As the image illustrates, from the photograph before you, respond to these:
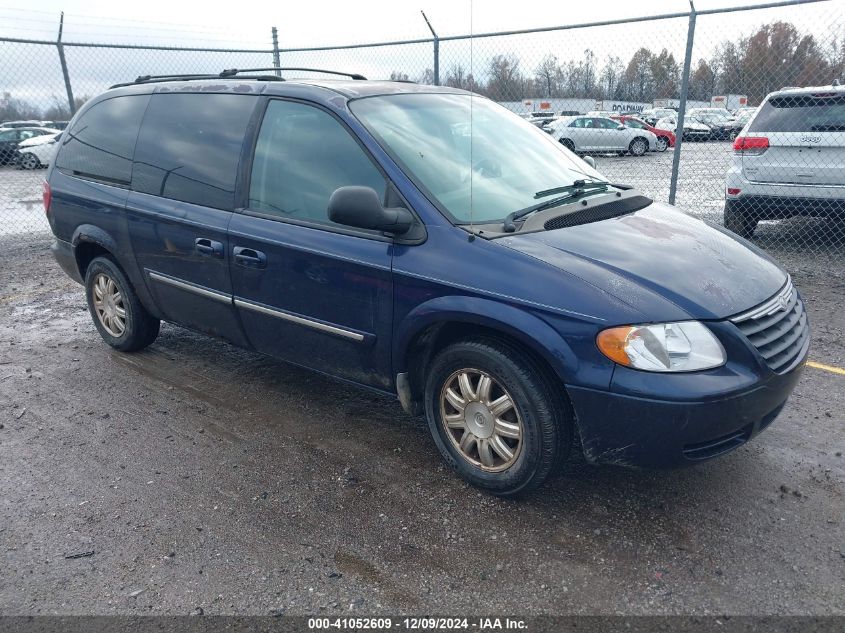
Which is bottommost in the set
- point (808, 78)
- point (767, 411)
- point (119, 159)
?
point (767, 411)

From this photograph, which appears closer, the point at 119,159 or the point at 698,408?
the point at 698,408

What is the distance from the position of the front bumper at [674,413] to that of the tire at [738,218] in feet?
18.2

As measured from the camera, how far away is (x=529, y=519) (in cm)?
299

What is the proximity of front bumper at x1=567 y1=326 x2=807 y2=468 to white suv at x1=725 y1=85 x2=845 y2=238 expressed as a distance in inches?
208

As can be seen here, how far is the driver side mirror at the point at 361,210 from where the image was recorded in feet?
9.90

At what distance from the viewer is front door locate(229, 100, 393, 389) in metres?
3.32

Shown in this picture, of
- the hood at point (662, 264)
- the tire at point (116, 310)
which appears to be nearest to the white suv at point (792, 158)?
the hood at point (662, 264)

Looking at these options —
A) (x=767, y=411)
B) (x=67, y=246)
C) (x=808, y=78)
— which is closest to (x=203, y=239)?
(x=67, y=246)

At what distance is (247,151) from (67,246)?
6.90 feet

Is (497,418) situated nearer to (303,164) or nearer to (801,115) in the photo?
(303,164)

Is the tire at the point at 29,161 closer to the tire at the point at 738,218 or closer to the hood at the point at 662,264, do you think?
the tire at the point at 738,218

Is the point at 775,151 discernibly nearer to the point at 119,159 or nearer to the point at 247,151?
the point at 247,151

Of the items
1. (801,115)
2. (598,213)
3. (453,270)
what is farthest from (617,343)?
(801,115)

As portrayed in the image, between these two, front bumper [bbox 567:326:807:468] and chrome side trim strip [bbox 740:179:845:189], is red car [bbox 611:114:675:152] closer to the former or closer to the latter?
chrome side trim strip [bbox 740:179:845:189]
